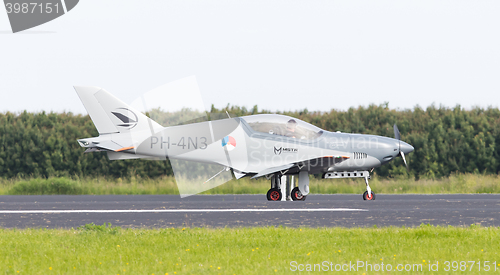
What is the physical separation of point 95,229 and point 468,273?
19.2 ft

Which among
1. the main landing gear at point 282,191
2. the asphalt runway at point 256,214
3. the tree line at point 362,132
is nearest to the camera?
the asphalt runway at point 256,214

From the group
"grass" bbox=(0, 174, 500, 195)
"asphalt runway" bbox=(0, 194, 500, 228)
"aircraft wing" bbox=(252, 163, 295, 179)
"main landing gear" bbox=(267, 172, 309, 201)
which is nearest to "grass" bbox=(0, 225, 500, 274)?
"asphalt runway" bbox=(0, 194, 500, 228)

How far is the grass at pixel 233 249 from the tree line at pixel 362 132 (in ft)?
52.2

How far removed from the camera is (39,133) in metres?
26.6

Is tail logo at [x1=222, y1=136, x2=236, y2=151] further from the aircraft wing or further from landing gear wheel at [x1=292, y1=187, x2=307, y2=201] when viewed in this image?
landing gear wheel at [x1=292, y1=187, x2=307, y2=201]

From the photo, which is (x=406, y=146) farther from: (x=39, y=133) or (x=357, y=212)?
(x=39, y=133)

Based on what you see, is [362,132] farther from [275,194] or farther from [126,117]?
[126,117]

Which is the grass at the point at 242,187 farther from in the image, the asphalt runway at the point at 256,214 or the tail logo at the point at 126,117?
the tail logo at the point at 126,117

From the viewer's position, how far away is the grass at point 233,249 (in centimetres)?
657

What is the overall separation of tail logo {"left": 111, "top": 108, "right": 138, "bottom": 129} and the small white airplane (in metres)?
0.03

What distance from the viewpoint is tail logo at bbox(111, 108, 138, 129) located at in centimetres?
1576

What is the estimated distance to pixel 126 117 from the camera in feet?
51.8

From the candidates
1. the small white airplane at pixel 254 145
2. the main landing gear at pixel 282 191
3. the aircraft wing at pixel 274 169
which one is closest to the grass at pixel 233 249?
the aircraft wing at pixel 274 169

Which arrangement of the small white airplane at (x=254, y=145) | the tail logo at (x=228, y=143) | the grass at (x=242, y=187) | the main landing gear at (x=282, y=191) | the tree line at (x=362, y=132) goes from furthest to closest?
the tree line at (x=362, y=132) < the grass at (x=242, y=187) < the main landing gear at (x=282, y=191) < the tail logo at (x=228, y=143) < the small white airplane at (x=254, y=145)
